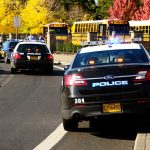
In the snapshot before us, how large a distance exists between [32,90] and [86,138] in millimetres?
9045

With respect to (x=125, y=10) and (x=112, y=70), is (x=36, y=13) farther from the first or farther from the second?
(x=112, y=70)

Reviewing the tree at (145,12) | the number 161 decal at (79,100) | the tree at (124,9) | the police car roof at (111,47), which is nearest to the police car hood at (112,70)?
the number 161 decal at (79,100)

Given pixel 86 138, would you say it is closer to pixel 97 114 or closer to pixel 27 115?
pixel 97 114

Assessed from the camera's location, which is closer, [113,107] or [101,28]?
[113,107]

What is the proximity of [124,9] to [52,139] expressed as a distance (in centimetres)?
6583

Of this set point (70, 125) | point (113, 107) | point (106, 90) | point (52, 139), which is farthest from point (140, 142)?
point (70, 125)

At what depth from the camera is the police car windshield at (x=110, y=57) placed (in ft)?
33.8

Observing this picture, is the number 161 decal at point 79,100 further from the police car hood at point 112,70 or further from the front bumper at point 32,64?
the front bumper at point 32,64

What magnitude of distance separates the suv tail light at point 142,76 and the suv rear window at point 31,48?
663 inches

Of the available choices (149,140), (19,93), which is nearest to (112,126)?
(149,140)

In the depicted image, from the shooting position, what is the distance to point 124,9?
7431 centimetres

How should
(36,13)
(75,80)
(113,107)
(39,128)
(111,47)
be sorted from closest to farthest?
(113,107)
(75,80)
(39,128)
(111,47)
(36,13)

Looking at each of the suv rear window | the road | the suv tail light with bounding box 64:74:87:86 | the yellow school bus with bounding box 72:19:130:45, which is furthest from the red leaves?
the suv tail light with bounding box 64:74:87:86

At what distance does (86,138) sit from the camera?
9.72 m
